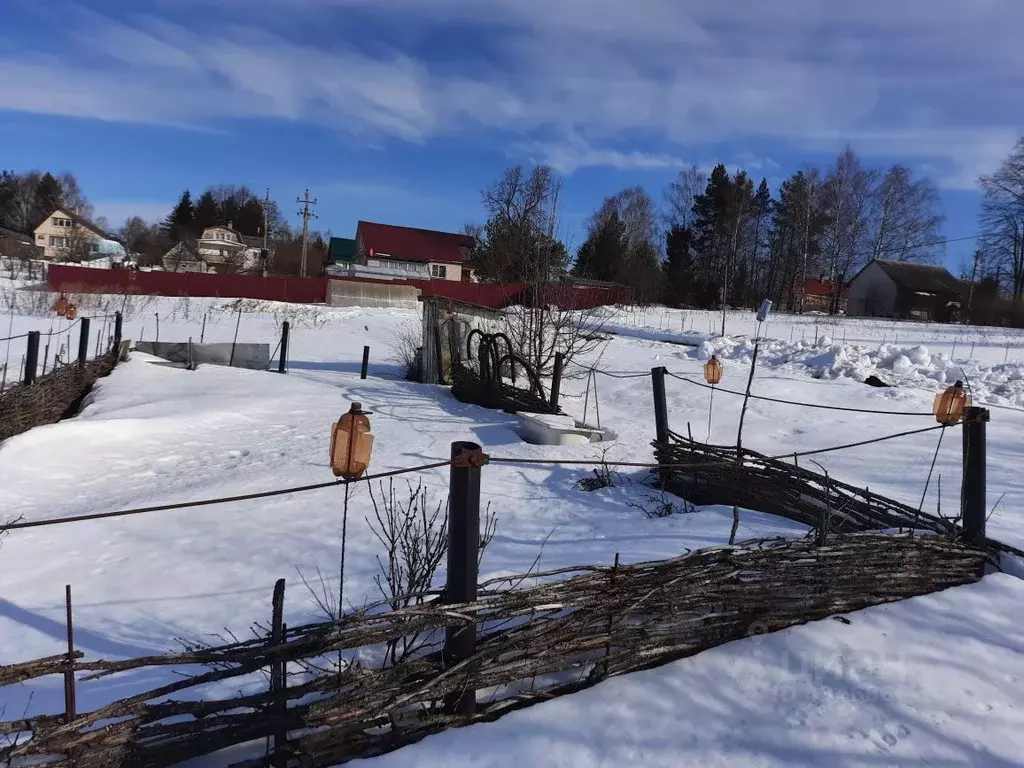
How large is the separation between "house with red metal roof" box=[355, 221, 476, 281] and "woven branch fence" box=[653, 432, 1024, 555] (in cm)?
4361

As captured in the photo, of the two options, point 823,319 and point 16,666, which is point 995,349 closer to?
point 823,319

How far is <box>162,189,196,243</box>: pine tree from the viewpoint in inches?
2711

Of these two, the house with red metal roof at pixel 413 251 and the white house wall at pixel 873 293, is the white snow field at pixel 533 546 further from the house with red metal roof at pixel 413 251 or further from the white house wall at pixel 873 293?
the house with red metal roof at pixel 413 251

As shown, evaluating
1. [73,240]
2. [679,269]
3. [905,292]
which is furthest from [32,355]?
[73,240]

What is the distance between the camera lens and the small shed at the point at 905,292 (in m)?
38.8

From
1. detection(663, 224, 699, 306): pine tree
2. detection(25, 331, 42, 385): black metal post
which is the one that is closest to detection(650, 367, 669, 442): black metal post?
detection(25, 331, 42, 385): black metal post

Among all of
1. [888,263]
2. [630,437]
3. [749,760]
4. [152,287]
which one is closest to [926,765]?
[749,760]

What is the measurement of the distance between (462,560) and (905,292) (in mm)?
43643

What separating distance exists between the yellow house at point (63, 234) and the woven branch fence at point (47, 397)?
6077cm

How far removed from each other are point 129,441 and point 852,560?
7888 mm

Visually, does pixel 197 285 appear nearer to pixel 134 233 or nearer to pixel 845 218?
pixel 845 218

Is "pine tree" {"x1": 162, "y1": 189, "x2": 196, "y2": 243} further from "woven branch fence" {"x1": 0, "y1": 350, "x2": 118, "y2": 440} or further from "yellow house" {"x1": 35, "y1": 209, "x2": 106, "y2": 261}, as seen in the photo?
"woven branch fence" {"x1": 0, "y1": 350, "x2": 118, "y2": 440}

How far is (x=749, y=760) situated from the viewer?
2215 mm

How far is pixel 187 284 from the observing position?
33.2 metres
